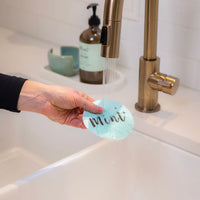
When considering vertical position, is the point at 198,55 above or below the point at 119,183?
above

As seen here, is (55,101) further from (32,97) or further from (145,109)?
(145,109)

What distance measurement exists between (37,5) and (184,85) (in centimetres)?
61

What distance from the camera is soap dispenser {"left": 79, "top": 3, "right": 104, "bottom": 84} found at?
938mm

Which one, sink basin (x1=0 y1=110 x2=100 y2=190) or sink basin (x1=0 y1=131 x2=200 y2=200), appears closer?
sink basin (x1=0 y1=131 x2=200 y2=200)

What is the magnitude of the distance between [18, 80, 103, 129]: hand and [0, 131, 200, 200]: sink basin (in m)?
0.08

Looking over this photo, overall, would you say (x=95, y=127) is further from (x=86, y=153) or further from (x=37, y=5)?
(x=37, y=5)

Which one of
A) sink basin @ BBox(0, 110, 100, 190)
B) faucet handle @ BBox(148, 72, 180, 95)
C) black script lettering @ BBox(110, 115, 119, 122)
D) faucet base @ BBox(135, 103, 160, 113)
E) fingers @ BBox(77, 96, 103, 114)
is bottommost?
sink basin @ BBox(0, 110, 100, 190)

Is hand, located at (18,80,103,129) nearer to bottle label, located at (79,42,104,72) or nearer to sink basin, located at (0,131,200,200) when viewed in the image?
sink basin, located at (0,131,200,200)

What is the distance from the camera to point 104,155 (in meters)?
0.79

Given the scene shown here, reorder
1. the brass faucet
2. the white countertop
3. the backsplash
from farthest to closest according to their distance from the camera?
the backsplash → the white countertop → the brass faucet

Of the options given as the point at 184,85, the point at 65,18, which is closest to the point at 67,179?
the point at 184,85

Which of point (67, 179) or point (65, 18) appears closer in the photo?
point (67, 179)

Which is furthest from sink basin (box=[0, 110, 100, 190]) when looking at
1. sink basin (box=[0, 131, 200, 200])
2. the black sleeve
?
the black sleeve

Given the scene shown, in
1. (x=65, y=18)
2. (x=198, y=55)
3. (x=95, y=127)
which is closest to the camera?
(x=95, y=127)
